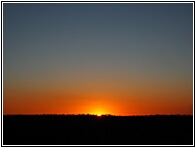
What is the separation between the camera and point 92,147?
54.0ft

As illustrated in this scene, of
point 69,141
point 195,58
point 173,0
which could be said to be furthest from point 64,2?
point 69,141

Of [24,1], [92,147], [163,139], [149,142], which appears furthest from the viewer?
[163,139]

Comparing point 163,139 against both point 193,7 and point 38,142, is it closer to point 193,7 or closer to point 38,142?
point 38,142

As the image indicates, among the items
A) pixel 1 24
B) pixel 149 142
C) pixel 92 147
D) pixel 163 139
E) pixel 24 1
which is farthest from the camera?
pixel 163 139

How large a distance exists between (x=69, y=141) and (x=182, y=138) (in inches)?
385

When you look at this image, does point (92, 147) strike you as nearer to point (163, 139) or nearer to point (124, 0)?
point (124, 0)

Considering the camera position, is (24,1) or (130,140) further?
(130,140)

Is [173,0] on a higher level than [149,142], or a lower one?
higher

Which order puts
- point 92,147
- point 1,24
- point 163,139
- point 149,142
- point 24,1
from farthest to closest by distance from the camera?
point 163,139
point 149,142
point 24,1
point 1,24
point 92,147

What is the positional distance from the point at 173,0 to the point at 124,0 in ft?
8.11

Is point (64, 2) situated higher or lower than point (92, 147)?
higher

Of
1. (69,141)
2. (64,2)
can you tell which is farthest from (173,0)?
(69,141)

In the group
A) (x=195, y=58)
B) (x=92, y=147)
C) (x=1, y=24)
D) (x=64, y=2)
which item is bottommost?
(x=92, y=147)

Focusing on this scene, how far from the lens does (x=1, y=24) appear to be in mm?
17531
